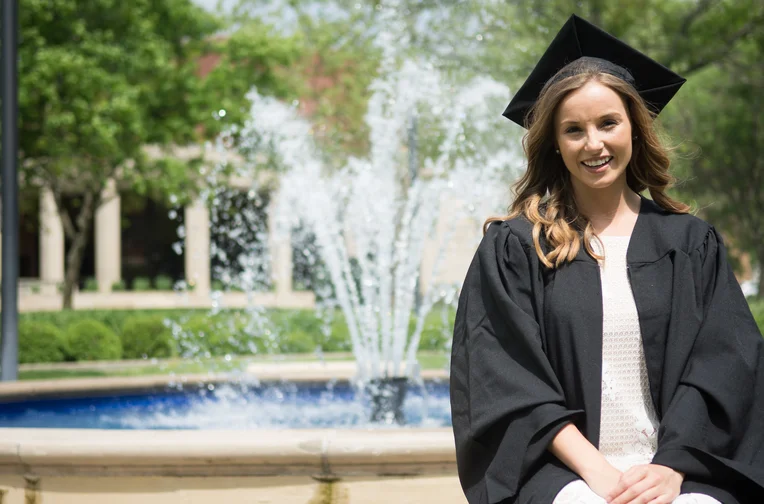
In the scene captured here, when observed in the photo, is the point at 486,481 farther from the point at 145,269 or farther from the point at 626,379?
the point at 145,269

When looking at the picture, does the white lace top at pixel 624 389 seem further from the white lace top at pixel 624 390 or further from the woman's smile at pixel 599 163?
the woman's smile at pixel 599 163

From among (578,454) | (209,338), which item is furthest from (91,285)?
(578,454)

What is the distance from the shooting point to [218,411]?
7.30 metres

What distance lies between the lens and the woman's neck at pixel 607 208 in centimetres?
221

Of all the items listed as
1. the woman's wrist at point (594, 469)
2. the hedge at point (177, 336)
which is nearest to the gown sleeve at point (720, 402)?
the woman's wrist at point (594, 469)

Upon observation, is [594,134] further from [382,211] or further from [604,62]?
[382,211]

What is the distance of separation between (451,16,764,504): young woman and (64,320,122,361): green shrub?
13.3m

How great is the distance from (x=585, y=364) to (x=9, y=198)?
7.63m

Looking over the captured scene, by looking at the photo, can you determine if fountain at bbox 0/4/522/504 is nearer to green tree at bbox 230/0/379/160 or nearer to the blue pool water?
the blue pool water

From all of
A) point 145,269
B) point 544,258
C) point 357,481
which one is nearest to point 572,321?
point 544,258

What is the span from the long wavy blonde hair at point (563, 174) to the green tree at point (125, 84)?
15773mm

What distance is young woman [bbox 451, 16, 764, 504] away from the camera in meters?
1.95

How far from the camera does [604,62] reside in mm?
2207

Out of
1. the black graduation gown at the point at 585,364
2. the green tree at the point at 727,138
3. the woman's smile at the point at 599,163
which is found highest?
the green tree at the point at 727,138
